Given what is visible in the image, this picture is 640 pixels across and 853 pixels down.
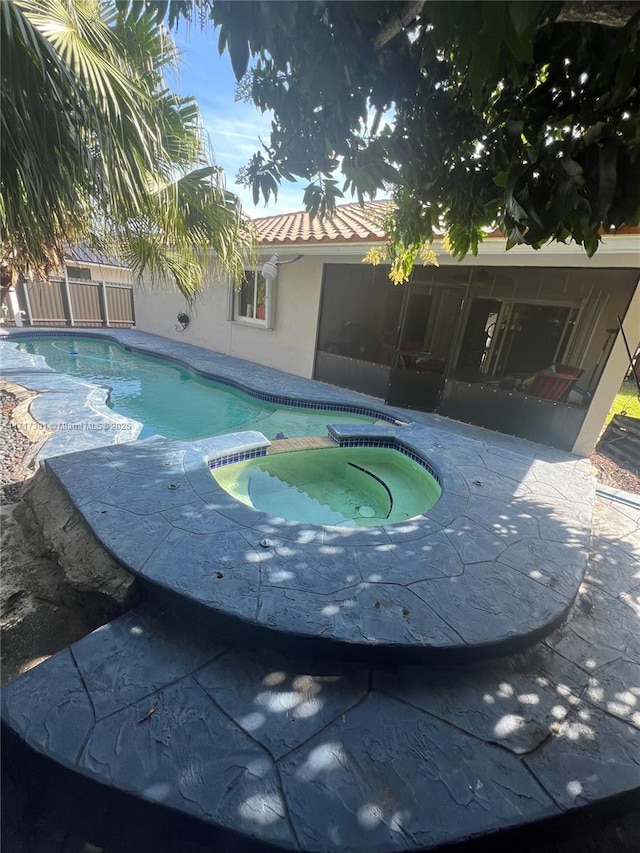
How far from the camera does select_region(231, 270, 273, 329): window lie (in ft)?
35.8

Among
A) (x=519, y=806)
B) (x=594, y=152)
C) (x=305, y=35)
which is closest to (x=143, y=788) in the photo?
(x=519, y=806)

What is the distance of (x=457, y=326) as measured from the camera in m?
7.80

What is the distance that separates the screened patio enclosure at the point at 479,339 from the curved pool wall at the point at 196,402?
5.48 ft

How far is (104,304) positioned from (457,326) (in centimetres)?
1482

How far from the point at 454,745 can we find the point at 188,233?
6418 mm

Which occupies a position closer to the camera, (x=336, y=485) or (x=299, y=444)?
(x=336, y=485)

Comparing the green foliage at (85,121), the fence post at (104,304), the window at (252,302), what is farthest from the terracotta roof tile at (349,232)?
the fence post at (104,304)

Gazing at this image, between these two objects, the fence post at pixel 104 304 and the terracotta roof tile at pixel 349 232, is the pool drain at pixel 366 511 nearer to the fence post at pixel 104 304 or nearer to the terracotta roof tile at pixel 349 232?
the terracotta roof tile at pixel 349 232

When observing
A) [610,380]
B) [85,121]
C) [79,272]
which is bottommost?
[610,380]

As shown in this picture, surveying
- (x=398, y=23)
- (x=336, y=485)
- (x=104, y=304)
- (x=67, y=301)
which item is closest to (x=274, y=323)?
(x=336, y=485)

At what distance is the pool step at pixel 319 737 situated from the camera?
5.29 ft

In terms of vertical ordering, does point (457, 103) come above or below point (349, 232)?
below

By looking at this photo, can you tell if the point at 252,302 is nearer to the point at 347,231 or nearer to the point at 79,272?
the point at 347,231

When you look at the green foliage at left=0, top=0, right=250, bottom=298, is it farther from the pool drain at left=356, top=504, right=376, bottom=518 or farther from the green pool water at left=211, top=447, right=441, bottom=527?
the pool drain at left=356, top=504, right=376, bottom=518
